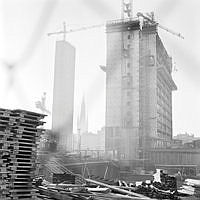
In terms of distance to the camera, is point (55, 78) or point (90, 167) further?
point (55, 78)

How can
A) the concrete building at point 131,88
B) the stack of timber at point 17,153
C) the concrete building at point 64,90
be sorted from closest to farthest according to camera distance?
the stack of timber at point 17,153 < the concrete building at point 131,88 < the concrete building at point 64,90

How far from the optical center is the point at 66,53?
70.6 m

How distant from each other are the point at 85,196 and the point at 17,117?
3390 mm

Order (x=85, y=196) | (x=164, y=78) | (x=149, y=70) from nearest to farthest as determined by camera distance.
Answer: (x=85, y=196)
(x=149, y=70)
(x=164, y=78)

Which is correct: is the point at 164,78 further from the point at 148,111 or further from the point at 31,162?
the point at 31,162

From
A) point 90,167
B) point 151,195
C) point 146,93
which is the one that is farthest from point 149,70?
point 151,195

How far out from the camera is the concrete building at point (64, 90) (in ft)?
208

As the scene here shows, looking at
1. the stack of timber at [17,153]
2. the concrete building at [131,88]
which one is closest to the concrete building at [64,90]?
the concrete building at [131,88]

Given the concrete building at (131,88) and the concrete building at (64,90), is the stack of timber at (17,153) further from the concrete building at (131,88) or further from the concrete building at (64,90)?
the concrete building at (64,90)

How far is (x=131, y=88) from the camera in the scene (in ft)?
168

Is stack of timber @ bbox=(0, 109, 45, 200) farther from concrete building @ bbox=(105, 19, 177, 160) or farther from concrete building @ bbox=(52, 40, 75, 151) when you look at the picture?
concrete building @ bbox=(52, 40, 75, 151)

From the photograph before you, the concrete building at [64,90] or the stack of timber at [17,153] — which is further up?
the concrete building at [64,90]

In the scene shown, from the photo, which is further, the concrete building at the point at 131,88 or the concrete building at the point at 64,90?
the concrete building at the point at 64,90

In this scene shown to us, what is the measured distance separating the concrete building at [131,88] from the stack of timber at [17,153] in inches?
1453
